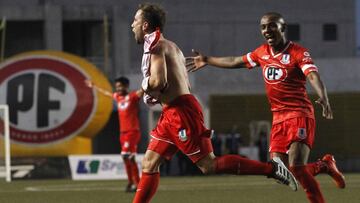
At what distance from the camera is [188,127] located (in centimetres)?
1030

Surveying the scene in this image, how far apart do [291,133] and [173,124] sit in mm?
1813

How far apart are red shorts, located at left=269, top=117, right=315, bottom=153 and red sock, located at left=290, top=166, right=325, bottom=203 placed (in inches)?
14.0

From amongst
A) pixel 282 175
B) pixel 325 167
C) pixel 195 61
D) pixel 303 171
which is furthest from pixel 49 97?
pixel 282 175

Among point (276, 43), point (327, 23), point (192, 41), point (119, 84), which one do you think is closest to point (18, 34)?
point (192, 41)

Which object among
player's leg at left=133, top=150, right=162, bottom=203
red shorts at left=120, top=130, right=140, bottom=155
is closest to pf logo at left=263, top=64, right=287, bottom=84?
player's leg at left=133, top=150, right=162, bottom=203

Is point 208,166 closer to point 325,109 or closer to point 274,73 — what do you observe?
point 325,109

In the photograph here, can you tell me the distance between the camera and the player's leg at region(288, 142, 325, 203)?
1132cm

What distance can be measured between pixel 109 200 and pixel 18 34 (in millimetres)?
37675

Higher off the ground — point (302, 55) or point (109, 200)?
point (302, 55)

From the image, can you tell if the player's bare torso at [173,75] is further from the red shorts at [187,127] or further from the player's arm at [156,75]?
the player's arm at [156,75]

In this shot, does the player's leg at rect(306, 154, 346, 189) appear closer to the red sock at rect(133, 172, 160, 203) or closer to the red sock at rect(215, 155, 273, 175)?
the red sock at rect(215, 155, 273, 175)

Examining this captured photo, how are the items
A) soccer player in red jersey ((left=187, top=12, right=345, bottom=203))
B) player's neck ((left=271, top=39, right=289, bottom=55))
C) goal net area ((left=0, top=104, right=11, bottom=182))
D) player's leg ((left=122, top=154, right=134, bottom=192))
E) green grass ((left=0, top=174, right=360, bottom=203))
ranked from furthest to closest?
goal net area ((left=0, top=104, right=11, bottom=182))
player's leg ((left=122, top=154, right=134, bottom=192))
green grass ((left=0, top=174, right=360, bottom=203))
player's neck ((left=271, top=39, right=289, bottom=55))
soccer player in red jersey ((left=187, top=12, right=345, bottom=203))

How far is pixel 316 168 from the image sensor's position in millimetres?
11938

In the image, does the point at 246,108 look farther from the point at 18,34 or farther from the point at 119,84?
the point at 119,84
